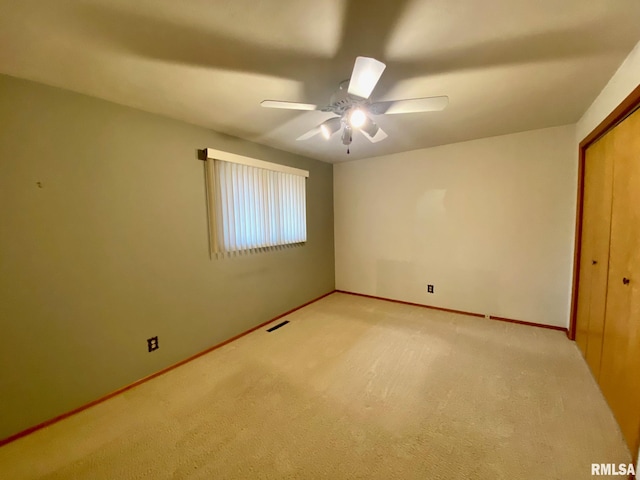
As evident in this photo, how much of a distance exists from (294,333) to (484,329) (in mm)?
2174

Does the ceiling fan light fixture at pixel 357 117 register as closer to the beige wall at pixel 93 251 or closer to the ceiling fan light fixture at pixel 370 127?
the ceiling fan light fixture at pixel 370 127

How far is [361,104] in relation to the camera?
1740 mm

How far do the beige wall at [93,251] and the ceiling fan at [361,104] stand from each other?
129 cm

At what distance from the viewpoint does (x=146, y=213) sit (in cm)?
219

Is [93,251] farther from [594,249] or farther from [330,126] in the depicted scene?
[594,249]

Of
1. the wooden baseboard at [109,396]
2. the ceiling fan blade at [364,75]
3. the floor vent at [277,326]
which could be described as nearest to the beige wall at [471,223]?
the floor vent at [277,326]

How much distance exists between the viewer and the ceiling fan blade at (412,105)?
154 cm

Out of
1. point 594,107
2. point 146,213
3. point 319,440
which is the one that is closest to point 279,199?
point 146,213

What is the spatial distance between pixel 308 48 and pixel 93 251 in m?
2.03

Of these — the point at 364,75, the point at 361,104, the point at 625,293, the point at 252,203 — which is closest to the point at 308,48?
the point at 364,75

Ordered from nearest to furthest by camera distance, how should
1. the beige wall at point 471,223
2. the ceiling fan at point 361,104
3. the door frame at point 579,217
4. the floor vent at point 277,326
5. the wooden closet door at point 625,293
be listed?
the ceiling fan at point 361,104 < the wooden closet door at point 625,293 < the door frame at point 579,217 < the beige wall at point 471,223 < the floor vent at point 277,326

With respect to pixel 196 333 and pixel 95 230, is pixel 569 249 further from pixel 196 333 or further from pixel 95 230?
pixel 95 230

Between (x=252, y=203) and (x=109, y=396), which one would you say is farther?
(x=252, y=203)

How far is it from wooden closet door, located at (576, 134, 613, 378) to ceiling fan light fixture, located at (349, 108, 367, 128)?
5.91 feet
